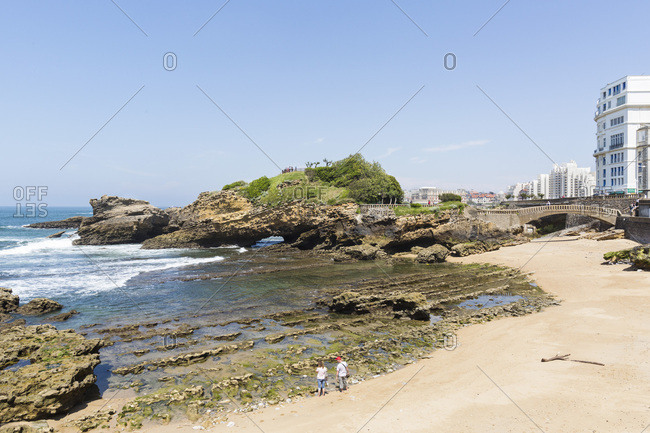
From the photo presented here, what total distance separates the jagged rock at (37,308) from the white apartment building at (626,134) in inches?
2523

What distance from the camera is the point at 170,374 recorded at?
1355cm

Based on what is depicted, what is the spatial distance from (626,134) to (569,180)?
134 metres

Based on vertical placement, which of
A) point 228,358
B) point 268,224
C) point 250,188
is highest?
point 250,188

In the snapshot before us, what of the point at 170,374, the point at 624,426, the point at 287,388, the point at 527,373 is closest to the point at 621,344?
the point at 527,373

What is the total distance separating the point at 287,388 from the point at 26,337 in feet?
37.1

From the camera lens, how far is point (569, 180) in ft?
531

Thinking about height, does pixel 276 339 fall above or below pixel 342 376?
below

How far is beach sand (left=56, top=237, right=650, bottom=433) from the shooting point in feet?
30.7

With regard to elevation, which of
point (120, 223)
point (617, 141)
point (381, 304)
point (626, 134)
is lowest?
point (381, 304)

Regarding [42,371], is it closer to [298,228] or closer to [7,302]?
[7,302]

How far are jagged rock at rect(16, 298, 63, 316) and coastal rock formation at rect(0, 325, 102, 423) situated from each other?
7084mm

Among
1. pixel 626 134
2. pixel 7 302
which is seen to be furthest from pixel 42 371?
pixel 626 134

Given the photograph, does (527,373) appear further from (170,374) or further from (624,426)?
(170,374)

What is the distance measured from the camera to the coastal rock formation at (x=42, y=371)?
1028cm
